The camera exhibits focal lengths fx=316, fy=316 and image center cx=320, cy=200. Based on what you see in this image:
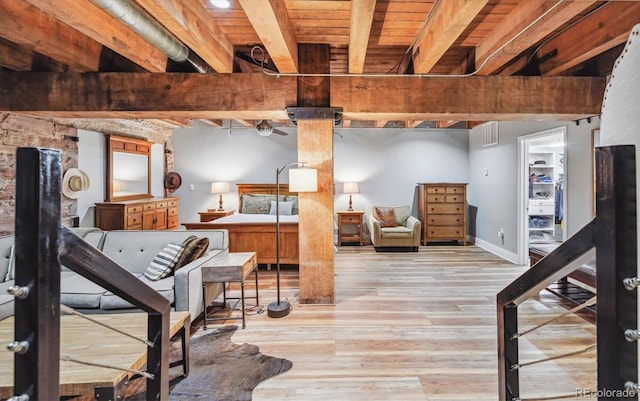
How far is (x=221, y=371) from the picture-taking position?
2250 mm

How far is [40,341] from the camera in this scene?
596 millimetres

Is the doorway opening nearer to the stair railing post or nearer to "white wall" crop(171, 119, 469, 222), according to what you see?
"white wall" crop(171, 119, 469, 222)

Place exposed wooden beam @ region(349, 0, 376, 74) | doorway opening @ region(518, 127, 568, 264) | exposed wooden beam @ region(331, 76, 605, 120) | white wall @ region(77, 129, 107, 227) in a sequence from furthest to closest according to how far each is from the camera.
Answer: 1. doorway opening @ region(518, 127, 568, 264)
2. white wall @ region(77, 129, 107, 227)
3. exposed wooden beam @ region(331, 76, 605, 120)
4. exposed wooden beam @ region(349, 0, 376, 74)

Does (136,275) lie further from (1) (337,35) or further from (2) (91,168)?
(2) (91,168)

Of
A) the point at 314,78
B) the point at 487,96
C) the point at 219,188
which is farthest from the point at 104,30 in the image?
the point at 219,188

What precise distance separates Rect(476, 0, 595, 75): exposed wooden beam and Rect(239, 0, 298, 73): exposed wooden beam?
5.33 feet

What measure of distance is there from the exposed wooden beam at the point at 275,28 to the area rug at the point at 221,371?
7.61ft

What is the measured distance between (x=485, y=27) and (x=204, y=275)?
3.22 metres

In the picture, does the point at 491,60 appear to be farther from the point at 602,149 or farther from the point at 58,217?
the point at 58,217

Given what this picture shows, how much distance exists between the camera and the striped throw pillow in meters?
2.82

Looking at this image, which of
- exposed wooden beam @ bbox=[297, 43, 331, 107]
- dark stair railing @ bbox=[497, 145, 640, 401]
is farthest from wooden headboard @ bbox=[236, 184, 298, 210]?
dark stair railing @ bbox=[497, 145, 640, 401]

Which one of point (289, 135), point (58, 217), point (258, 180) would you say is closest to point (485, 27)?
point (58, 217)

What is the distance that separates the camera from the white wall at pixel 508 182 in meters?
3.72

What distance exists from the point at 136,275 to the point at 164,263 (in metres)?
0.29
